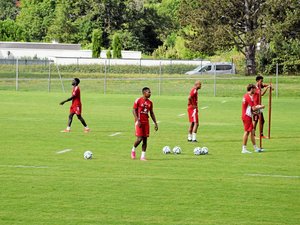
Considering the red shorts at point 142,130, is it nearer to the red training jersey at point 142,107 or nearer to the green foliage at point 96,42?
the red training jersey at point 142,107

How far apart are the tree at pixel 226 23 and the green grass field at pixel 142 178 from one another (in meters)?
39.0

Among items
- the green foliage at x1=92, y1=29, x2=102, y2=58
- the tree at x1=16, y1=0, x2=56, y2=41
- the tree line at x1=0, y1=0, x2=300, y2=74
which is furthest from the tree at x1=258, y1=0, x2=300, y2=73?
the tree at x1=16, y1=0, x2=56, y2=41

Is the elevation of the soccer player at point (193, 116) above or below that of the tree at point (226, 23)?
below

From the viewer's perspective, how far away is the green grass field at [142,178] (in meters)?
14.3

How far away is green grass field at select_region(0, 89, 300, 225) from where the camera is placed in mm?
14305

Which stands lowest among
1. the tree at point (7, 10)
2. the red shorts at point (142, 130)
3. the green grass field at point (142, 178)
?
the green grass field at point (142, 178)

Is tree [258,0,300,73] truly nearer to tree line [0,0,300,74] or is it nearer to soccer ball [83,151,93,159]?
tree line [0,0,300,74]

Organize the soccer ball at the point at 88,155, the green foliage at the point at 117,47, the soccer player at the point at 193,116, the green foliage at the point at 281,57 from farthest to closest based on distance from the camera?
1. the green foliage at the point at 117,47
2. the green foliage at the point at 281,57
3. the soccer player at the point at 193,116
4. the soccer ball at the point at 88,155

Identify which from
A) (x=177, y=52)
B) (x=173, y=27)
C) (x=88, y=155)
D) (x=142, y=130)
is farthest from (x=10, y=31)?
(x=142, y=130)

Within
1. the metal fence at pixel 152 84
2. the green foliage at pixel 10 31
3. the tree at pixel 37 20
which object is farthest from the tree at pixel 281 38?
the tree at pixel 37 20

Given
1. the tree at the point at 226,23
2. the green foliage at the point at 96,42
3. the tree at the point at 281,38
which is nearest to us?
the tree at the point at 281,38

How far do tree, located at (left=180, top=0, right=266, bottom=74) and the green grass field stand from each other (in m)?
39.0

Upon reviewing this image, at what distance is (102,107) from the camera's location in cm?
4259

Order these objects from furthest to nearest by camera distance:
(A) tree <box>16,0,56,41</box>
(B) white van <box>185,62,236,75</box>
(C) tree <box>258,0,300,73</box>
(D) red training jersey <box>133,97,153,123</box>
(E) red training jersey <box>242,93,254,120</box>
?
(A) tree <box>16,0,56,41</box>
(B) white van <box>185,62,236,75</box>
(C) tree <box>258,0,300,73</box>
(E) red training jersey <box>242,93,254,120</box>
(D) red training jersey <box>133,97,153,123</box>
